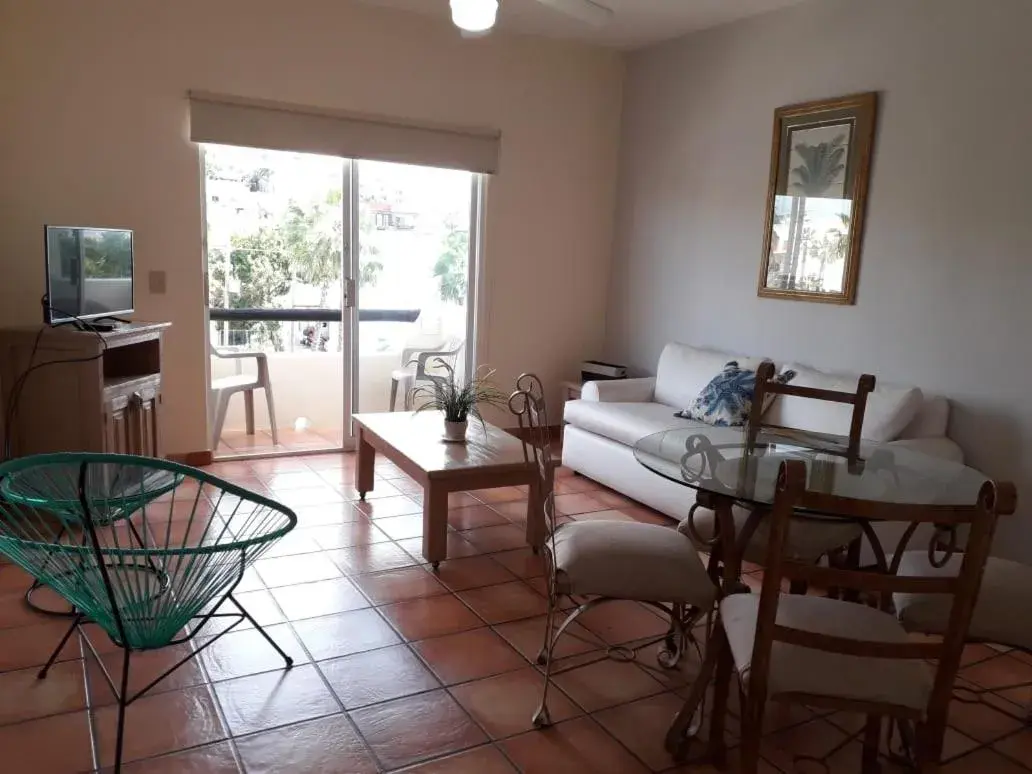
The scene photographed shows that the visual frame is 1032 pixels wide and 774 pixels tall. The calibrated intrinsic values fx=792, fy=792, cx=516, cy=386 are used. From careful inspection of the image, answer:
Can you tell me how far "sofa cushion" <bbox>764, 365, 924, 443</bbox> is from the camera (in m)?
3.37

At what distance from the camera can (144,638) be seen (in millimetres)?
Result: 1977

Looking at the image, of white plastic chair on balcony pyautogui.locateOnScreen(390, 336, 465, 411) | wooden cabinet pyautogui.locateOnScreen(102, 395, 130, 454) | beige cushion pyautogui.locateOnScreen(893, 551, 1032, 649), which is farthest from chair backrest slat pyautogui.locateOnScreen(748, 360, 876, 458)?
wooden cabinet pyautogui.locateOnScreen(102, 395, 130, 454)

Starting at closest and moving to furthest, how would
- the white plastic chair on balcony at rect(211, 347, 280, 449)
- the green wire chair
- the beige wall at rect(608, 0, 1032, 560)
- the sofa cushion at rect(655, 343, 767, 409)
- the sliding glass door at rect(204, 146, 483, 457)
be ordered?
the green wire chair
the beige wall at rect(608, 0, 1032, 560)
the sofa cushion at rect(655, 343, 767, 409)
the sliding glass door at rect(204, 146, 483, 457)
the white plastic chair on balcony at rect(211, 347, 280, 449)

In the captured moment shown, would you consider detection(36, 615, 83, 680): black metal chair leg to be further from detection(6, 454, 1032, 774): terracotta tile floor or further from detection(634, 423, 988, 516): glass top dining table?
detection(634, 423, 988, 516): glass top dining table

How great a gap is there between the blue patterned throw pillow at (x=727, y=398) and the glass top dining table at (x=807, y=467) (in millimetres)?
843

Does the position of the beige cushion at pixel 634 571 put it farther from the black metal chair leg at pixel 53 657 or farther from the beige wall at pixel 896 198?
the beige wall at pixel 896 198

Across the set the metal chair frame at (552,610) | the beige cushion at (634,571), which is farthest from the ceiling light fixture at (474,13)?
the beige cushion at (634,571)

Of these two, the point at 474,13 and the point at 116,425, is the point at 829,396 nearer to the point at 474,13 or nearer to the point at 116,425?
the point at 474,13

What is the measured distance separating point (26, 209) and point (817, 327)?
404cm

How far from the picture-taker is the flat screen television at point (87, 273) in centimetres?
342

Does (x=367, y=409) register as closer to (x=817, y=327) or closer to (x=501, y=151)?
(x=501, y=151)

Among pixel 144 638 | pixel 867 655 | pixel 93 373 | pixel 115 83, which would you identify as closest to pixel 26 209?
pixel 115 83

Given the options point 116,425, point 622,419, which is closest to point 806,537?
point 622,419

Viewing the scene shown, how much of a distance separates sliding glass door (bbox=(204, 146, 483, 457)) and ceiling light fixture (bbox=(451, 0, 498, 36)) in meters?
2.06
